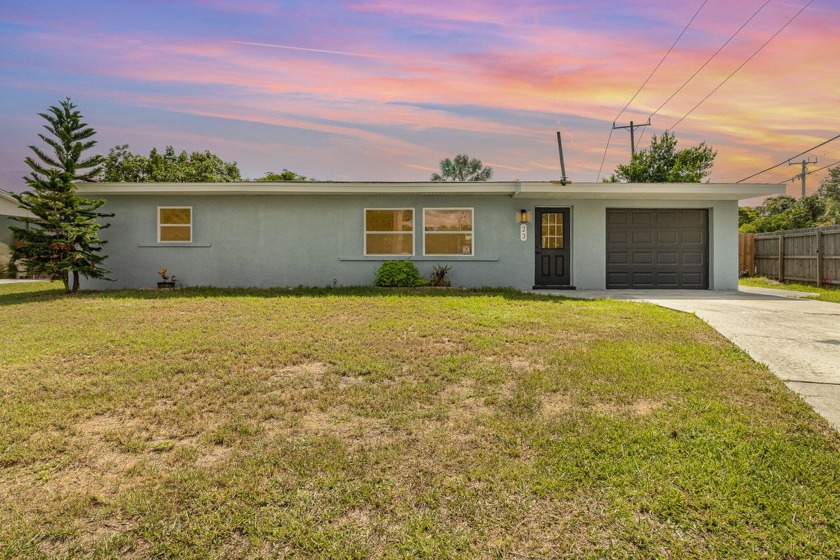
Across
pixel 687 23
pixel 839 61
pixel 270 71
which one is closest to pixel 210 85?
pixel 270 71

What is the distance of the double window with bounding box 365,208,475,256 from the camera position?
11.4 metres

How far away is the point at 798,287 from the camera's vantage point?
12062mm

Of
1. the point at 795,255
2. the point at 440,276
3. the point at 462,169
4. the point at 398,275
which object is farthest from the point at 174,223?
the point at 462,169

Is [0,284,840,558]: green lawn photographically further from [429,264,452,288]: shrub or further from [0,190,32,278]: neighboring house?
[0,190,32,278]: neighboring house

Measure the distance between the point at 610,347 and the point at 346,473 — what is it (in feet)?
11.7

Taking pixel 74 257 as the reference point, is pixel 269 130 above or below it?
above

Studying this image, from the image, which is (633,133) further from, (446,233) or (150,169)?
(150,169)

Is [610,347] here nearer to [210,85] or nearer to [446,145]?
[210,85]

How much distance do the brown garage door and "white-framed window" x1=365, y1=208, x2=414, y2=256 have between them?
5.27 meters

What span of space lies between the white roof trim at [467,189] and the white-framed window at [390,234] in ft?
2.36

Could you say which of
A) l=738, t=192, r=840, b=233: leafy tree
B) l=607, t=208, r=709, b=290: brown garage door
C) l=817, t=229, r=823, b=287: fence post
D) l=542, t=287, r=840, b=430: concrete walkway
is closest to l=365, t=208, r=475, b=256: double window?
l=607, t=208, r=709, b=290: brown garage door

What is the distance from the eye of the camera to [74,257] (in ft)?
32.7

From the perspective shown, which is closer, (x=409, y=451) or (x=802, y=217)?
(x=409, y=451)

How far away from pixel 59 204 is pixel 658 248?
14.4 m
